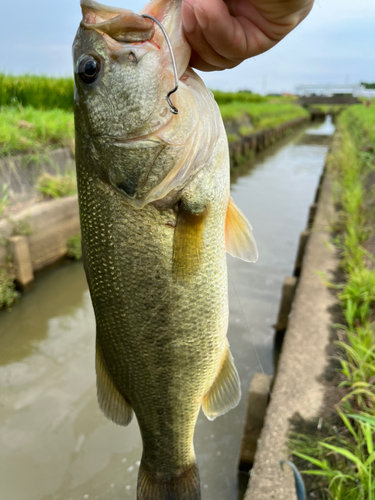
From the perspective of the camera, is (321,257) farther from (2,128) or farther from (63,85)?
(63,85)

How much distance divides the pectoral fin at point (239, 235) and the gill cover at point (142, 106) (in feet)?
0.86

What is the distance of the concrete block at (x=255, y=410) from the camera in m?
2.62

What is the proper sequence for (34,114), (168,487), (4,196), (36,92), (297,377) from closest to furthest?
(168,487) → (297,377) → (4,196) → (34,114) → (36,92)

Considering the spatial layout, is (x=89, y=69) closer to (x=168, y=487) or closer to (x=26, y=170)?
(x=168, y=487)

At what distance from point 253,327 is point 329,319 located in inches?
61.5

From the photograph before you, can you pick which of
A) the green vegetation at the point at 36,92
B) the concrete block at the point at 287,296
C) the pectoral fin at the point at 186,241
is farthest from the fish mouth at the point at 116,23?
the green vegetation at the point at 36,92

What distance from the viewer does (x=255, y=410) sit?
2.65 metres

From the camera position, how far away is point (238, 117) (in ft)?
49.0

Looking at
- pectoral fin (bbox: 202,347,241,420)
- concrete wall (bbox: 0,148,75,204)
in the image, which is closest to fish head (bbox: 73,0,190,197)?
pectoral fin (bbox: 202,347,241,420)

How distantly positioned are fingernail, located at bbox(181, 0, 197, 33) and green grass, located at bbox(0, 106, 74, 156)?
4878 mm

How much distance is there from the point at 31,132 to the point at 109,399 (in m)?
5.40

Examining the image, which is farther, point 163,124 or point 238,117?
point 238,117

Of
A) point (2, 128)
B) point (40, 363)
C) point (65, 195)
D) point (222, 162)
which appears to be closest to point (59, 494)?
point (40, 363)

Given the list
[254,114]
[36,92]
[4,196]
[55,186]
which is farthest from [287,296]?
[254,114]
